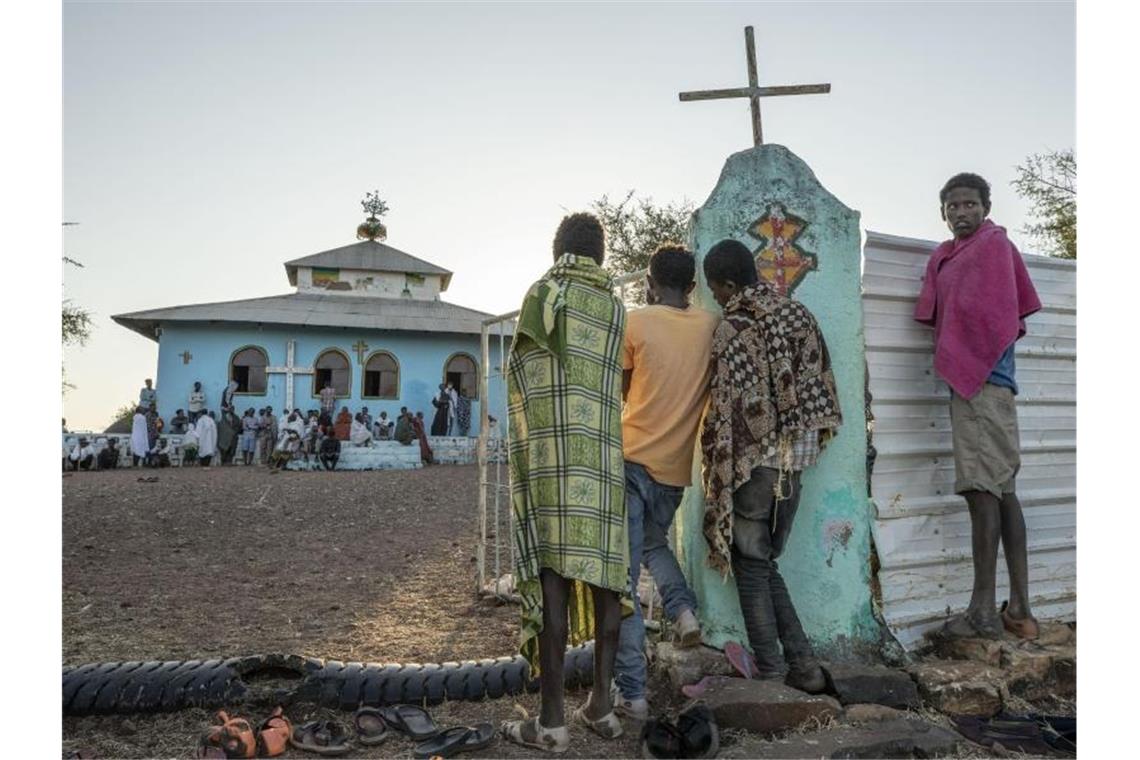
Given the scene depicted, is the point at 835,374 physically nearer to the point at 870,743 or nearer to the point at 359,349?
the point at 870,743

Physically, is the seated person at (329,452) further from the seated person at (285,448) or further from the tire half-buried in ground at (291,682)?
the tire half-buried in ground at (291,682)

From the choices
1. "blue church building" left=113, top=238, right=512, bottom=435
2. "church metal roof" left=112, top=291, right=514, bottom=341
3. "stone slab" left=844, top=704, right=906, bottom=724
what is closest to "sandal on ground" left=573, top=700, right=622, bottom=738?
"stone slab" left=844, top=704, right=906, bottom=724

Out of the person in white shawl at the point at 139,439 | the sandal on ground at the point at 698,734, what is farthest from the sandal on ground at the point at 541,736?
the person in white shawl at the point at 139,439

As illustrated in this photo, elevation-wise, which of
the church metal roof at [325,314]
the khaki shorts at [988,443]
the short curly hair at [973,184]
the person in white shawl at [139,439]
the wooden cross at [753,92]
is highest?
the church metal roof at [325,314]

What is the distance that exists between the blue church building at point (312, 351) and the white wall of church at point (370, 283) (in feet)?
1.17

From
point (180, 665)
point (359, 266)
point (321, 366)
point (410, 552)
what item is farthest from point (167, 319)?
point (180, 665)

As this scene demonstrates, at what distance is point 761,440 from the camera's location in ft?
11.4

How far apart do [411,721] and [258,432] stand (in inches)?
773

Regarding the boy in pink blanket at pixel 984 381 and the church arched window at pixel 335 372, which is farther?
the church arched window at pixel 335 372

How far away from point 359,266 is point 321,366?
4.26 metres

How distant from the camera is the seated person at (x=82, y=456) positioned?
61.7 feet

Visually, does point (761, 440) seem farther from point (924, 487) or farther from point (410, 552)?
point (410, 552)

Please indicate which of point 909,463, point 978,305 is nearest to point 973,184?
point 978,305

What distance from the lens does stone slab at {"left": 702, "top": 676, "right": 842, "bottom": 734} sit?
318 cm
